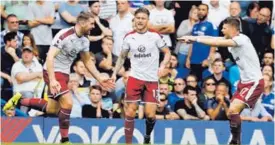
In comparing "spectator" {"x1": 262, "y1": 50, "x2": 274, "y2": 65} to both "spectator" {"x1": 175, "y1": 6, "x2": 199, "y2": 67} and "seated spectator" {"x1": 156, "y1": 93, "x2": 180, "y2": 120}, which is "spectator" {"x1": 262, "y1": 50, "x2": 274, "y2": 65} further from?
"seated spectator" {"x1": 156, "y1": 93, "x2": 180, "y2": 120}

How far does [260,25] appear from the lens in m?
22.2

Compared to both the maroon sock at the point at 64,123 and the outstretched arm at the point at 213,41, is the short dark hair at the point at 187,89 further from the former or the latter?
the maroon sock at the point at 64,123

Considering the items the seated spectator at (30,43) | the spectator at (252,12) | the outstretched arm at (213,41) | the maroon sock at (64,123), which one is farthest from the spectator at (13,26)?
the outstretched arm at (213,41)

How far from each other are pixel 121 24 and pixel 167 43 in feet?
3.28

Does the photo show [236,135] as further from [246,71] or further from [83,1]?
[83,1]

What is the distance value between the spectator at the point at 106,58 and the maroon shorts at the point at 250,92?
3720mm

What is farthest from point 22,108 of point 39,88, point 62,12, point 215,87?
point 215,87

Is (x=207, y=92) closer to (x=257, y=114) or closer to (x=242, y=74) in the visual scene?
(x=257, y=114)

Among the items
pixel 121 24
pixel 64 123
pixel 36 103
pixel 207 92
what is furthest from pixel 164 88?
pixel 64 123

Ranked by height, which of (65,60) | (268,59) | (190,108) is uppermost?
(65,60)

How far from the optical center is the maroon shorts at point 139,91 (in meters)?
18.8

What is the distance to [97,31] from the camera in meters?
21.9

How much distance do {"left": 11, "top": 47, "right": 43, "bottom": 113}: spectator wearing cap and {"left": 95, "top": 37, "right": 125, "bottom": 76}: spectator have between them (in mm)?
1205

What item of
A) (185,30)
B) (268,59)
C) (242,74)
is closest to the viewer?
(242,74)
